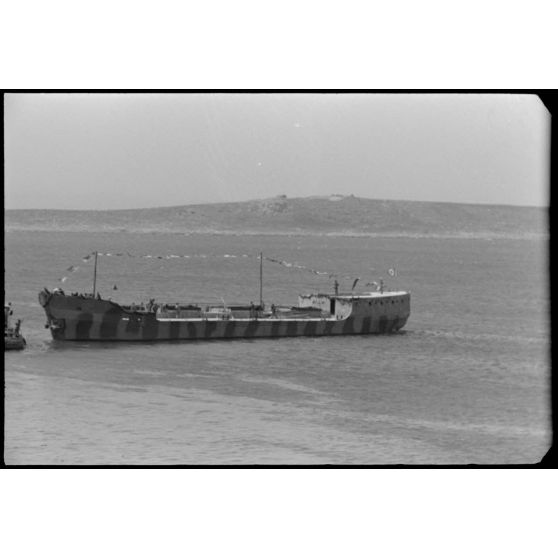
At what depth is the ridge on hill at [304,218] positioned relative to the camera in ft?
43.1

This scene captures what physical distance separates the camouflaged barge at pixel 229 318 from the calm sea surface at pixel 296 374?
0.20 metres

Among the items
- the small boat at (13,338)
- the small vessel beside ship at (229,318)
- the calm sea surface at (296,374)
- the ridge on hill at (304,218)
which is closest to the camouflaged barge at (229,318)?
the small vessel beside ship at (229,318)

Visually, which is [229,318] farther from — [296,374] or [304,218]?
[304,218]

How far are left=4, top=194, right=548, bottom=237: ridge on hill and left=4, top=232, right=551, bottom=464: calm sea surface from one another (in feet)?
0.78

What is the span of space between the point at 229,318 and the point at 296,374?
8.16 feet

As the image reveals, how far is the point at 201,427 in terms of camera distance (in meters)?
12.7

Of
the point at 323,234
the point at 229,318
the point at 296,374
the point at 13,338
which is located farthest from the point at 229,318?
the point at 13,338

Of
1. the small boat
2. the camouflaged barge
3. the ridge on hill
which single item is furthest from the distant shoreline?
the camouflaged barge

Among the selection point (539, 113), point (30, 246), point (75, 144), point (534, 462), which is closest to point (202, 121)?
point (75, 144)

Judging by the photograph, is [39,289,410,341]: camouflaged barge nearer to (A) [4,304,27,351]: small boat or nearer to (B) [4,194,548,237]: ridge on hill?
(A) [4,304,27,351]: small boat

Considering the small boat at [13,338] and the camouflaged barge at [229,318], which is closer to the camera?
the small boat at [13,338]

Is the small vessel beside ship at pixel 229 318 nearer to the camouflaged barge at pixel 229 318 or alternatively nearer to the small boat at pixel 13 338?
the camouflaged barge at pixel 229 318

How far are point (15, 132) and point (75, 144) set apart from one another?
0.78 metres

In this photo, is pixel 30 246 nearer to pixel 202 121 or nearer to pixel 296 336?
pixel 202 121
